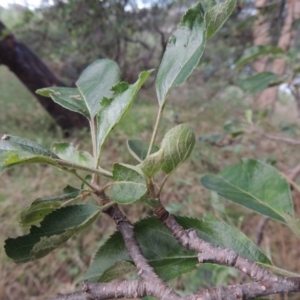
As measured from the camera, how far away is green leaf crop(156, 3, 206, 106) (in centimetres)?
38

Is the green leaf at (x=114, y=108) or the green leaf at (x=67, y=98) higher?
the green leaf at (x=67, y=98)

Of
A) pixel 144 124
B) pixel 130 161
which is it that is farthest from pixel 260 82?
pixel 144 124

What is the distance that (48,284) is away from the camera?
1836mm

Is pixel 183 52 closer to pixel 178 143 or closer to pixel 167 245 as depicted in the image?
pixel 178 143

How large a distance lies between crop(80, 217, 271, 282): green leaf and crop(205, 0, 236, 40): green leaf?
216 millimetres

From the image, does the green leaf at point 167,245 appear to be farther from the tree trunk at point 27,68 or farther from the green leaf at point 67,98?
the tree trunk at point 27,68

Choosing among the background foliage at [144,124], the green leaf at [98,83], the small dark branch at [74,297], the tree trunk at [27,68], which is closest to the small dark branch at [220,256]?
the small dark branch at [74,297]

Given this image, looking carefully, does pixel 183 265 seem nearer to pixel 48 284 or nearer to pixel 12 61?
pixel 48 284

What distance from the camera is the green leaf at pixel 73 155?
15.9 inches

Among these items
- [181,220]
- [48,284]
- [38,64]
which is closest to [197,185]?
[48,284]

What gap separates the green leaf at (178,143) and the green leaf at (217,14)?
118 mm

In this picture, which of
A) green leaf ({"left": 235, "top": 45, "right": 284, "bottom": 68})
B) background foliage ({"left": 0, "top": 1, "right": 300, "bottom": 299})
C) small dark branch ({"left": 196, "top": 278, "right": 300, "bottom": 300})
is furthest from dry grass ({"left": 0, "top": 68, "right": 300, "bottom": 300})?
small dark branch ({"left": 196, "top": 278, "right": 300, "bottom": 300})

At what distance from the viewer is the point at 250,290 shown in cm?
30

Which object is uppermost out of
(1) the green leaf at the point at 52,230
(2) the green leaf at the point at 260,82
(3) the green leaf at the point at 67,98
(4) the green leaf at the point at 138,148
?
(2) the green leaf at the point at 260,82
